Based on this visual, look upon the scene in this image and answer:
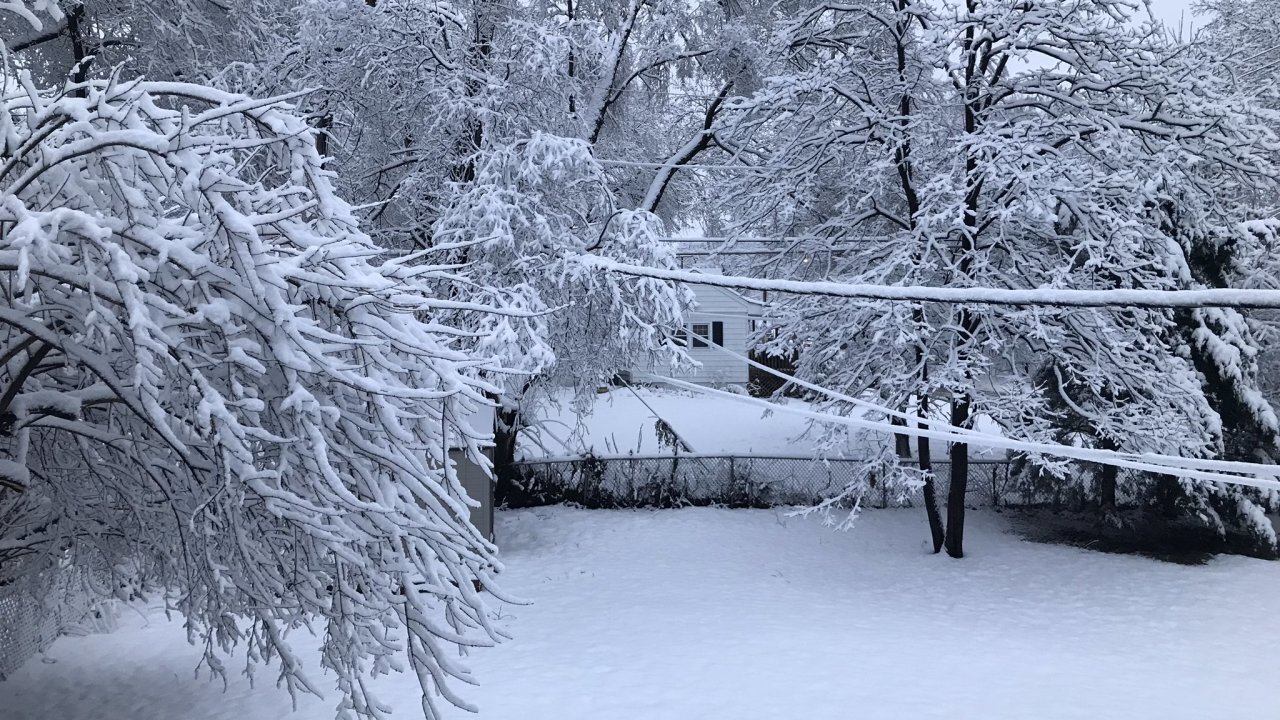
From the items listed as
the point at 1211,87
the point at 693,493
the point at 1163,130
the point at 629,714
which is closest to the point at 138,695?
the point at 629,714

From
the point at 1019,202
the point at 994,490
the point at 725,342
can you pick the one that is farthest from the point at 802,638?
the point at 725,342

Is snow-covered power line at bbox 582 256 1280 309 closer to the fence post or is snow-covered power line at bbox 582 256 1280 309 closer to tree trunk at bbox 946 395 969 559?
tree trunk at bbox 946 395 969 559

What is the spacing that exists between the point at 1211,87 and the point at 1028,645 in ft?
26.1

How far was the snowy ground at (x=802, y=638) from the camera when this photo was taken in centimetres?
828

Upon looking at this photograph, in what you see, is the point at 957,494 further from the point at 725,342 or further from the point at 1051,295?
the point at 725,342

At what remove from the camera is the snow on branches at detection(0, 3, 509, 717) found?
4.16 m

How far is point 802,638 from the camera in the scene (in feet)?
34.4

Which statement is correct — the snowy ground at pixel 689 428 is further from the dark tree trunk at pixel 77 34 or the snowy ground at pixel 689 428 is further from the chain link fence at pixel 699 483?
the dark tree trunk at pixel 77 34

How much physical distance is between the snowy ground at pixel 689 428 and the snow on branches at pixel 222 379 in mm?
12364

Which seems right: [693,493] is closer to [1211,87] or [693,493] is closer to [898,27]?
[898,27]

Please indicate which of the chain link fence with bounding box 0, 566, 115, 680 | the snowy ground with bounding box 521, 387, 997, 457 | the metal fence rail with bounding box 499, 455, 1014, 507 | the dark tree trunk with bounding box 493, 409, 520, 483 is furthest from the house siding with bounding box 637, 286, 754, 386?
the chain link fence with bounding box 0, 566, 115, 680

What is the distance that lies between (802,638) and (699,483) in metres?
7.19

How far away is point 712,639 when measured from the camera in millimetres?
10453

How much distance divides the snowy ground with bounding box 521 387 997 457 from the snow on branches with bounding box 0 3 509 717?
40.6 feet
